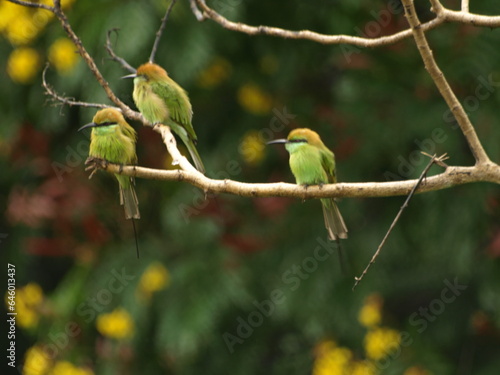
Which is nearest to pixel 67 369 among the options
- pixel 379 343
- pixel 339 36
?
pixel 379 343

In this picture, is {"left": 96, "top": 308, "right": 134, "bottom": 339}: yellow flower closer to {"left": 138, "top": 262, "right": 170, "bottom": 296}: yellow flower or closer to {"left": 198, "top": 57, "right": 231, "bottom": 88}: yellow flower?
{"left": 138, "top": 262, "right": 170, "bottom": 296}: yellow flower

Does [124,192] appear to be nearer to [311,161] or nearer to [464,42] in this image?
[311,161]

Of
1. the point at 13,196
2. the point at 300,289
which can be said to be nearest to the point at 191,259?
the point at 300,289

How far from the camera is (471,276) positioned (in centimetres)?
420

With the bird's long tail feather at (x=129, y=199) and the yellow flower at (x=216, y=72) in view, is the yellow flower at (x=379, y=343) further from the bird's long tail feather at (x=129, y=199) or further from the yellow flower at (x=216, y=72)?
the bird's long tail feather at (x=129, y=199)

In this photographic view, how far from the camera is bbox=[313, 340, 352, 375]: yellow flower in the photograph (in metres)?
4.09

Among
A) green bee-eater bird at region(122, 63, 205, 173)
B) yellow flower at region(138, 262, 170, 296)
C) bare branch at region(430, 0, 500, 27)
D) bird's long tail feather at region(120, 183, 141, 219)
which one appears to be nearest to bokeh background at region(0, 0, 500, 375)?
yellow flower at region(138, 262, 170, 296)

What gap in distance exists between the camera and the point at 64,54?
3896 mm

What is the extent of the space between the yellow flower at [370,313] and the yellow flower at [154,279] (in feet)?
3.22

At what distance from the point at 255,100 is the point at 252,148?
35 cm

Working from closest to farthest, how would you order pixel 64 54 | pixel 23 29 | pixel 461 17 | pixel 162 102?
pixel 461 17, pixel 162 102, pixel 64 54, pixel 23 29

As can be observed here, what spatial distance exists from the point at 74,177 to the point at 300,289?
131 centimetres

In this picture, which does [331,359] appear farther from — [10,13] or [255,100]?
[10,13]

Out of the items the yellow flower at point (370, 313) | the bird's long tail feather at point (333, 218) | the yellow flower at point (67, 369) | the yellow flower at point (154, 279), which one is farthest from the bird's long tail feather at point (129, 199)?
the yellow flower at point (67, 369)
